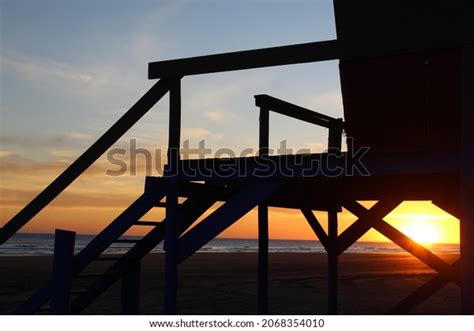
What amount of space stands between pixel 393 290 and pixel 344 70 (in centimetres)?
1507

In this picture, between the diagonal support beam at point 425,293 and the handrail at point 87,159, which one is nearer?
the handrail at point 87,159

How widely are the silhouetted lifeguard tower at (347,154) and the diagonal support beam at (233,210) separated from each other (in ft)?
0.04

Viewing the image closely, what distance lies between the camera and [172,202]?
7.30 meters

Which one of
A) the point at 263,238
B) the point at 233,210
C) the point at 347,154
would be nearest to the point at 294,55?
the point at 347,154

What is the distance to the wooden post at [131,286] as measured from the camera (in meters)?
8.54

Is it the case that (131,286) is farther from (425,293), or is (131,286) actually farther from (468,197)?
(425,293)

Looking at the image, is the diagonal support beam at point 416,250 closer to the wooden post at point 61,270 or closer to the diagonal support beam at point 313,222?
the diagonal support beam at point 313,222

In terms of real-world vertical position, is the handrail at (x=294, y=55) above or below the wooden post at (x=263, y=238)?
above

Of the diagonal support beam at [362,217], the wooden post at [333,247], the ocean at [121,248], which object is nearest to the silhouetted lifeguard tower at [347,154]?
the diagonal support beam at [362,217]

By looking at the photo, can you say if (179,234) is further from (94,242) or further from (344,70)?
(344,70)

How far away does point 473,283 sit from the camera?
5.80 metres

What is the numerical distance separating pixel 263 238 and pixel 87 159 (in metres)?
3.31

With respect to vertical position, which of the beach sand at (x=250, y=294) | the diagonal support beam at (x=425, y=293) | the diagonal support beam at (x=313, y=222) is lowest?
the beach sand at (x=250, y=294)

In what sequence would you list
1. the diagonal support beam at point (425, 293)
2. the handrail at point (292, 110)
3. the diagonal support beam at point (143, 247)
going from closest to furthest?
the diagonal support beam at point (143, 247) < the handrail at point (292, 110) < the diagonal support beam at point (425, 293)
